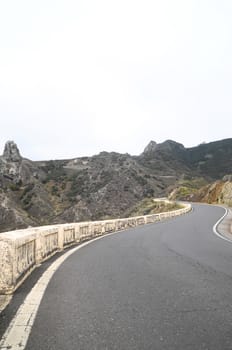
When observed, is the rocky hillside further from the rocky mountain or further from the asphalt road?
the asphalt road

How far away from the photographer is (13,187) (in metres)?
104

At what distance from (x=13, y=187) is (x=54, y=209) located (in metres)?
14.9

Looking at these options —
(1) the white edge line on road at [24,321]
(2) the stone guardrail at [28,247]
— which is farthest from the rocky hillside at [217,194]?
(1) the white edge line on road at [24,321]

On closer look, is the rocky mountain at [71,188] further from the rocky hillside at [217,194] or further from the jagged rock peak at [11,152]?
the rocky hillside at [217,194]

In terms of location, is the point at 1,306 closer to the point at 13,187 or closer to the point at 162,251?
the point at 162,251

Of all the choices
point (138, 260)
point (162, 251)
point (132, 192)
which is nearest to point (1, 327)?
A: point (138, 260)

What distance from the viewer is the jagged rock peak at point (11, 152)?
11678 cm

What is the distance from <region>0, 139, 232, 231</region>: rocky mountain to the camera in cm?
8962

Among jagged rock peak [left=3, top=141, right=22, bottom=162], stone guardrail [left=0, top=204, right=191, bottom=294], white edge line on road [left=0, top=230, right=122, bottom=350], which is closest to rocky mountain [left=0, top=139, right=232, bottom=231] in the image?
jagged rock peak [left=3, top=141, right=22, bottom=162]

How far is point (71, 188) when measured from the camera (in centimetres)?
11725

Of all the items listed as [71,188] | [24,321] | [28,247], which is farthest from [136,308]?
[71,188]

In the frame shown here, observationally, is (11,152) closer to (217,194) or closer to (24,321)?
(217,194)

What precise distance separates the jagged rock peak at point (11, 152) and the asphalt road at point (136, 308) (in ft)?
368

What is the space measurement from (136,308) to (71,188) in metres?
113
